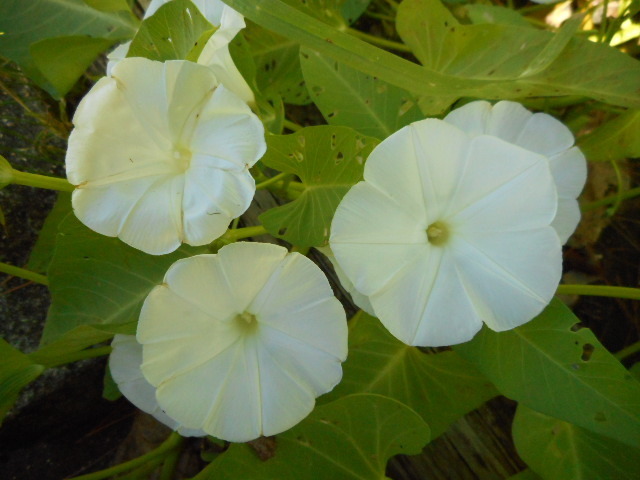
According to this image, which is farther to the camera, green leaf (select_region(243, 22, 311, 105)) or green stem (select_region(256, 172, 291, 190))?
green leaf (select_region(243, 22, 311, 105))

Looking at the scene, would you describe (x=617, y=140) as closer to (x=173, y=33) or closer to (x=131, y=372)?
(x=173, y=33)

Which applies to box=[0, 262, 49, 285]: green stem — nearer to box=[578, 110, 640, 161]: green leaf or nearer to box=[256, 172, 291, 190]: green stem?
box=[256, 172, 291, 190]: green stem

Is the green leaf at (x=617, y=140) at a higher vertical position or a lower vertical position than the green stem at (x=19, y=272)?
higher

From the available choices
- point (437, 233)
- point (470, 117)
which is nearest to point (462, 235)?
point (437, 233)

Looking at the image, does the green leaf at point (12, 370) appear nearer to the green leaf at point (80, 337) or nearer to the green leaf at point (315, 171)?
the green leaf at point (80, 337)

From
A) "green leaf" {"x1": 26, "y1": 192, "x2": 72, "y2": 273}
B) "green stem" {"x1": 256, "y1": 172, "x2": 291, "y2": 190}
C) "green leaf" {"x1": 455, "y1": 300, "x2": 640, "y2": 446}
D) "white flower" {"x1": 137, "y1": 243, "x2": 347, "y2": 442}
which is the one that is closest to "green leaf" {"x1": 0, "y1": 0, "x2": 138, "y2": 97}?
"green leaf" {"x1": 26, "y1": 192, "x2": 72, "y2": 273}

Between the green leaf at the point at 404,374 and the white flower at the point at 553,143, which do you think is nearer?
the white flower at the point at 553,143

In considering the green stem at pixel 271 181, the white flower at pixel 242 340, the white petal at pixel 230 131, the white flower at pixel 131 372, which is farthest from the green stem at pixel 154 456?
the white petal at pixel 230 131

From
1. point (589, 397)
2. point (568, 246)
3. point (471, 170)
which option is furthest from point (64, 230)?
point (568, 246)
